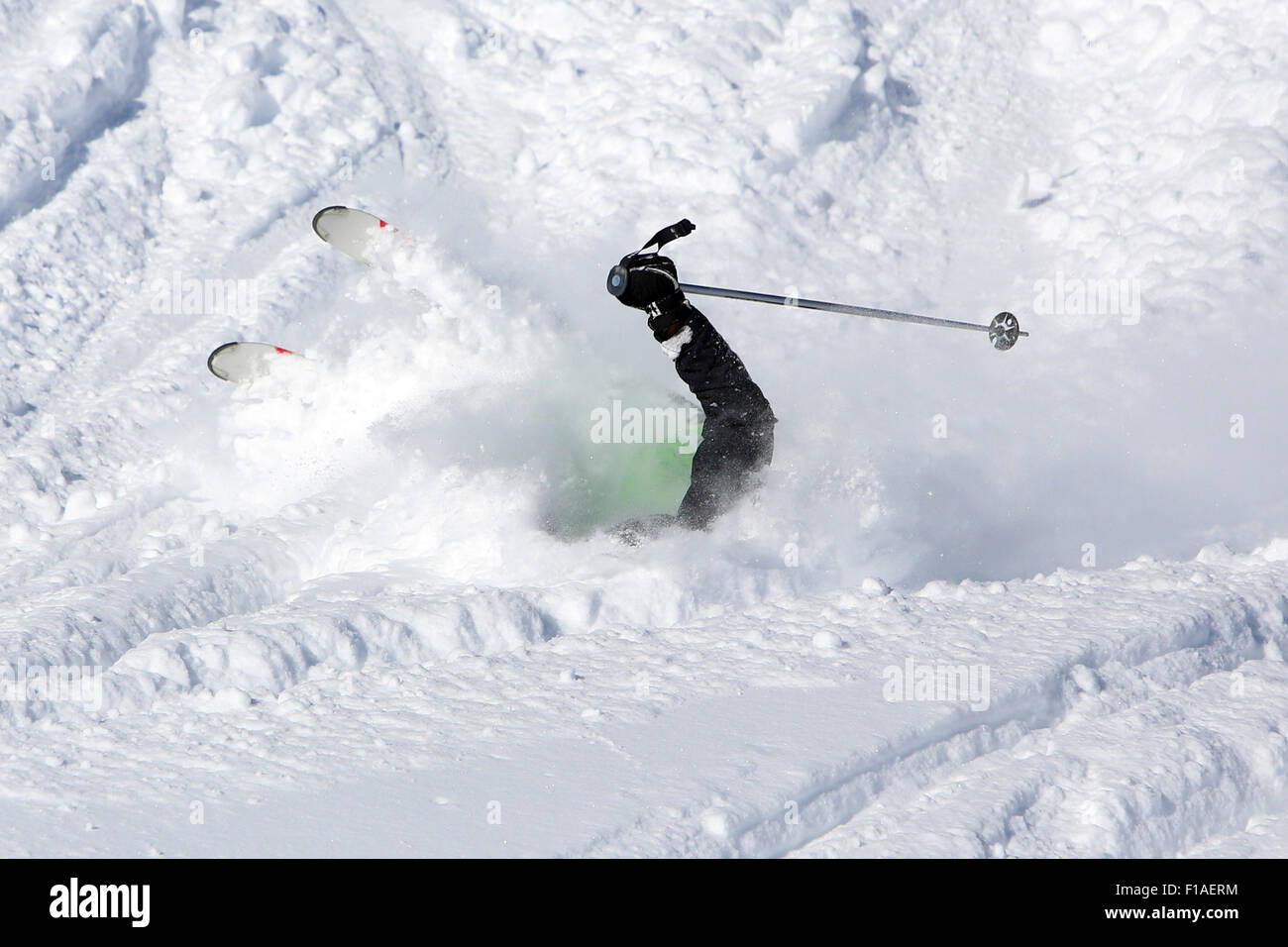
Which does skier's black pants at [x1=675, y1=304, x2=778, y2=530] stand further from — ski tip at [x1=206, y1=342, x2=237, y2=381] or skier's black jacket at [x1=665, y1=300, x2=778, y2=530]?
ski tip at [x1=206, y1=342, x2=237, y2=381]

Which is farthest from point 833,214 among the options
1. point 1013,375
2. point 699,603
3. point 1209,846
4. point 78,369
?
point 1209,846

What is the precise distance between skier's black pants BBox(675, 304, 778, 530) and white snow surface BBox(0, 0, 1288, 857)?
0.18 meters

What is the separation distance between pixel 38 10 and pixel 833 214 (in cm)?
624

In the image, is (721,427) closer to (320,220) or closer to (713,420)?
(713,420)

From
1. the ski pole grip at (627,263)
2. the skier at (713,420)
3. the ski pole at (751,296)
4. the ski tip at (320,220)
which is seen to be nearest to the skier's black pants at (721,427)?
the skier at (713,420)

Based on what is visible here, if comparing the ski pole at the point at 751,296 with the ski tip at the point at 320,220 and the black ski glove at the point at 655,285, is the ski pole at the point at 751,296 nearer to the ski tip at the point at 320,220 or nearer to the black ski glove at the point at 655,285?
the black ski glove at the point at 655,285

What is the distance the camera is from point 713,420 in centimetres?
595

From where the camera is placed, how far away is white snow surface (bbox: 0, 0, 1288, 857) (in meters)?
3.61

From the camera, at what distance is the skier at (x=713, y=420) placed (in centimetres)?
572

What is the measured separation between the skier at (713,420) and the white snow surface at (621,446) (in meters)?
0.19

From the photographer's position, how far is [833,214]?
882 cm

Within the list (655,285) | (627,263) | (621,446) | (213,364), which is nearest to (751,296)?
(655,285)

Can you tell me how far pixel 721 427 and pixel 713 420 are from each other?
6cm
